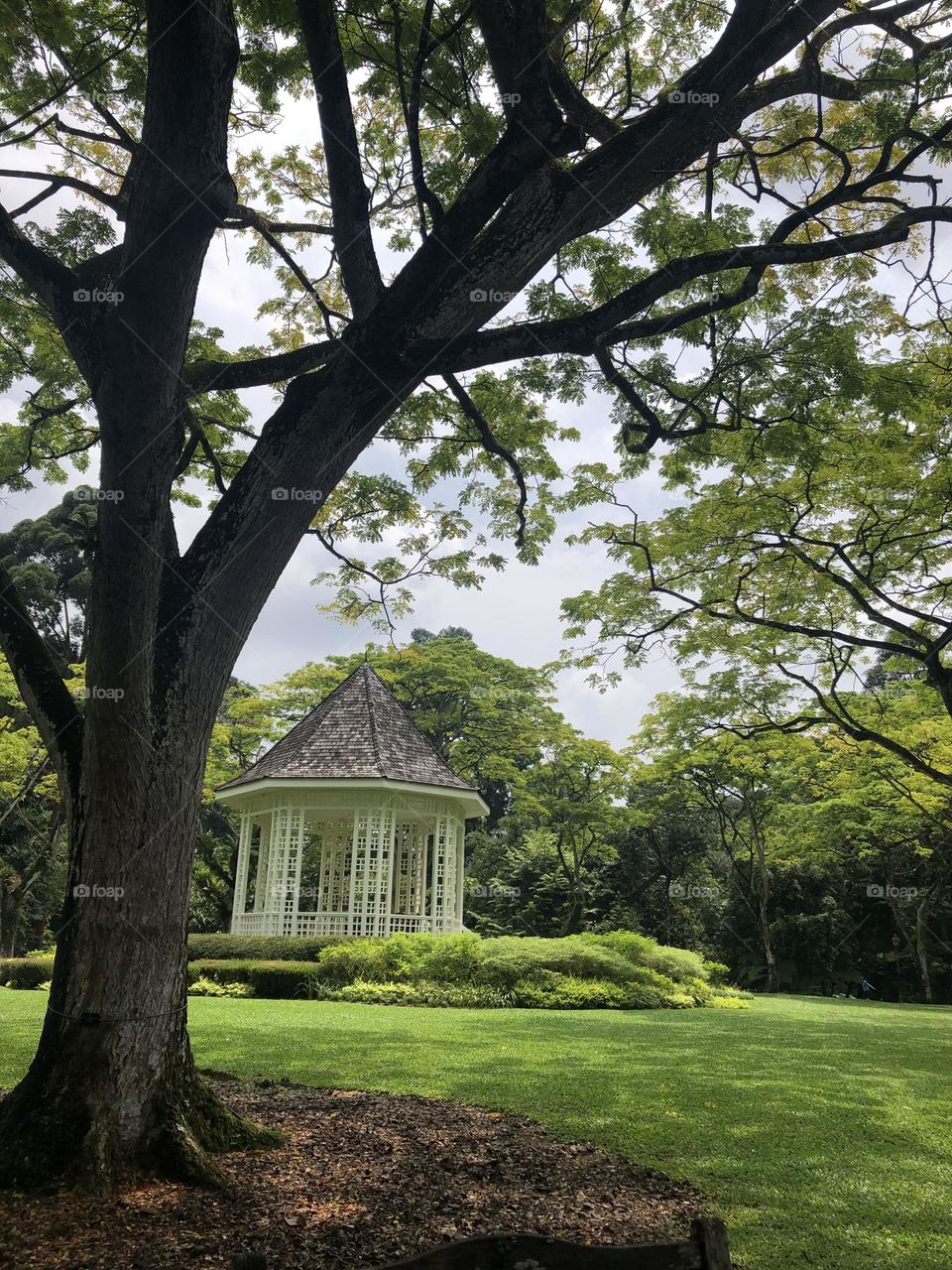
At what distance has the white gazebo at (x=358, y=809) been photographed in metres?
17.3

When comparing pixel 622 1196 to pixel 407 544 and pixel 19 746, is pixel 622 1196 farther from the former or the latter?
pixel 19 746

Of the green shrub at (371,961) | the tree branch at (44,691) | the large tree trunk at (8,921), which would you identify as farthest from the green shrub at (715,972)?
the tree branch at (44,691)

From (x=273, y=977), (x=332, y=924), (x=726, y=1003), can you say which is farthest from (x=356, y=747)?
(x=726, y=1003)

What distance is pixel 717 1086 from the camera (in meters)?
6.77

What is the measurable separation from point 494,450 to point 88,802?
378 cm

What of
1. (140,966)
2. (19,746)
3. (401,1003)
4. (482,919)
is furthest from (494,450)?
(482,919)

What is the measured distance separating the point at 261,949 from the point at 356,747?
14.8 feet

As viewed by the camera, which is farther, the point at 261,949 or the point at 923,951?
the point at 923,951

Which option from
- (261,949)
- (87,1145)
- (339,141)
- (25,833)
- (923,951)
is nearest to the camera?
(87,1145)

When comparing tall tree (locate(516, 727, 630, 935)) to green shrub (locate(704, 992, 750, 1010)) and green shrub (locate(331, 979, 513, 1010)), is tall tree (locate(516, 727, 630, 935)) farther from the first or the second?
green shrub (locate(331, 979, 513, 1010))

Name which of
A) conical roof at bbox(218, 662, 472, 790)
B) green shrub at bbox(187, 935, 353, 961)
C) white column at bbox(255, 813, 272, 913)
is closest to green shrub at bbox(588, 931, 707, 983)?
conical roof at bbox(218, 662, 472, 790)

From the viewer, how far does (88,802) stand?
4086 millimetres

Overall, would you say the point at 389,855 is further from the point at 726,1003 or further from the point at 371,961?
the point at 726,1003

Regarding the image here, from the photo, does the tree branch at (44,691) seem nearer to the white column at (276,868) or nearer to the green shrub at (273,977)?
the green shrub at (273,977)
